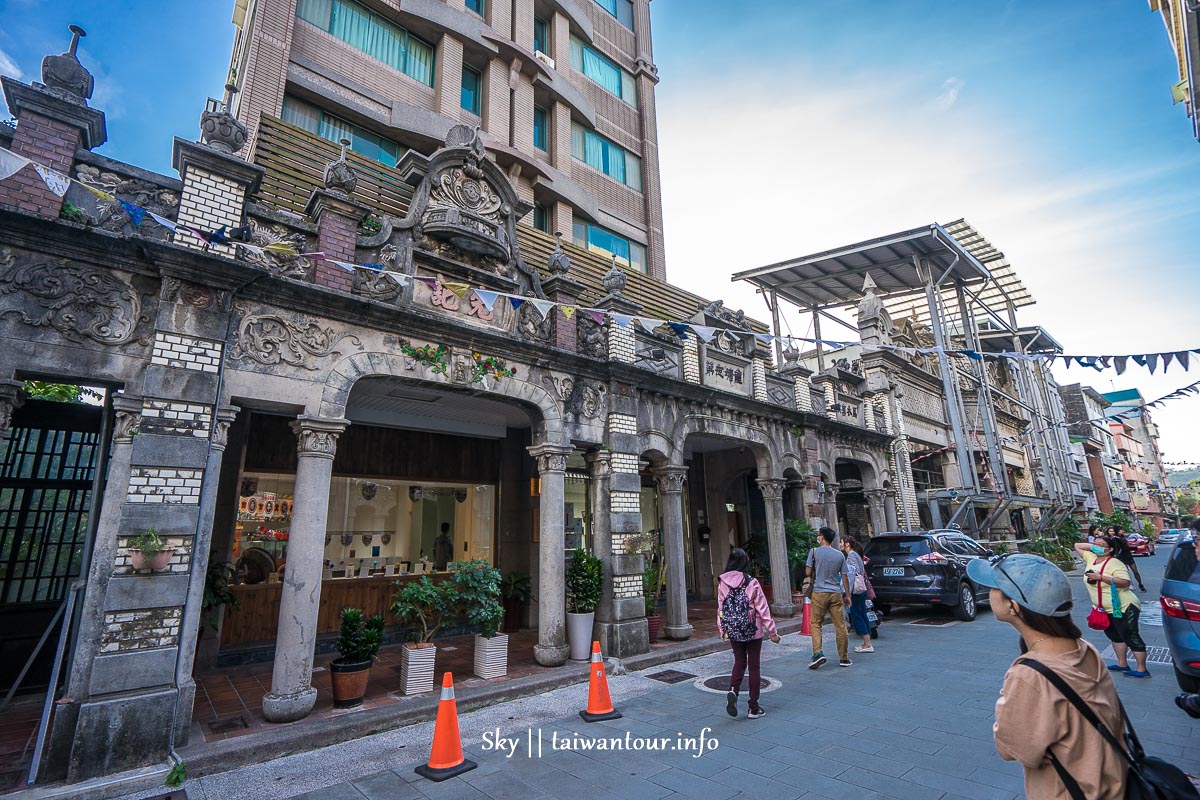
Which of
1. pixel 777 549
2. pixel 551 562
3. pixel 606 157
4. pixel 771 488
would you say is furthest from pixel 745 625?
pixel 606 157

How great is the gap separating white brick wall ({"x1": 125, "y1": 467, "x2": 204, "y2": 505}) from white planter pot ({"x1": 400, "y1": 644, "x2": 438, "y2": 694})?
123 inches

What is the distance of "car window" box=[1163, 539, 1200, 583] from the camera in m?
5.27

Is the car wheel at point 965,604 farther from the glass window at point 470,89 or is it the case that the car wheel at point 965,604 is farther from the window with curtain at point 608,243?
the glass window at point 470,89

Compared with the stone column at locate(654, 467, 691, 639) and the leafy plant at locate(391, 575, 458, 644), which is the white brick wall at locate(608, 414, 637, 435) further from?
the leafy plant at locate(391, 575, 458, 644)

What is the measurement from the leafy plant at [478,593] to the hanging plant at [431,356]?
2791 millimetres

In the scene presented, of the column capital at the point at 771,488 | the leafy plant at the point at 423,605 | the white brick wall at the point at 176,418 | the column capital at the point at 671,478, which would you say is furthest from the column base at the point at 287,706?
the column capital at the point at 771,488

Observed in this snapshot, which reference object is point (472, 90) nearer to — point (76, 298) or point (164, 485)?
point (76, 298)

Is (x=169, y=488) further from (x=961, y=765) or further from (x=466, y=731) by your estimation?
(x=961, y=765)

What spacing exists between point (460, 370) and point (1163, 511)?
3808 inches

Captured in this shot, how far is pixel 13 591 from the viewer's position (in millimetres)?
7410


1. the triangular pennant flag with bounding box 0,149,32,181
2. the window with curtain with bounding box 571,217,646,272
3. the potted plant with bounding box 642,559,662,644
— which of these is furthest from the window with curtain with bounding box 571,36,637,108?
the triangular pennant flag with bounding box 0,149,32,181

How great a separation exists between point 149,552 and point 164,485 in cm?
67

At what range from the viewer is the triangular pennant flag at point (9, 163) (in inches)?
195

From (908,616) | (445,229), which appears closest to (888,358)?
(908,616)
